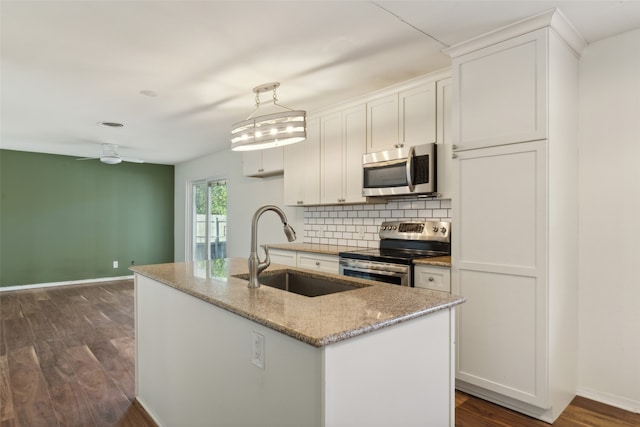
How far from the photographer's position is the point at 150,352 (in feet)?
7.54

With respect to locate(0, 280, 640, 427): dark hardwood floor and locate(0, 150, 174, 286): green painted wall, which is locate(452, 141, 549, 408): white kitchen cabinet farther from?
locate(0, 150, 174, 286): green painted wall

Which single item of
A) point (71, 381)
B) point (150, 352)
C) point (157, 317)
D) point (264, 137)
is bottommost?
point (71, 381)

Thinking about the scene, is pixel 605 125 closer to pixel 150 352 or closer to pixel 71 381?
pixel 150 352

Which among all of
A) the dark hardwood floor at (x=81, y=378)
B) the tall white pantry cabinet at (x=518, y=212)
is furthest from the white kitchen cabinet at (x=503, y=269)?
the dark hardwood floor at (x=81, y=378)

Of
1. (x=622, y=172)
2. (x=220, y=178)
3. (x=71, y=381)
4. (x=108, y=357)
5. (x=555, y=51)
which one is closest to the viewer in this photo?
(x=555, y=51)

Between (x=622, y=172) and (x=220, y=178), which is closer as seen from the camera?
(x=622, y=172)

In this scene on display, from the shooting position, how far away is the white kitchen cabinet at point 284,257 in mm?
4004

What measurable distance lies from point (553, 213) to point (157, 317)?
241 centimetres

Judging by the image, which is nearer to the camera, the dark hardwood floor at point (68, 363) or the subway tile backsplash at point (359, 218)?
the dark hardwood floor at point (68, 363)

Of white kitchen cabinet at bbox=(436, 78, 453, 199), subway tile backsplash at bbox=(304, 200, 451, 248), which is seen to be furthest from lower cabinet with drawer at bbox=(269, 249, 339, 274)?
white kitchen cabinet at bbox=(436, 78, 453, 199)

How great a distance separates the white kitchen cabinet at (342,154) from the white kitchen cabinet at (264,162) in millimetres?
810

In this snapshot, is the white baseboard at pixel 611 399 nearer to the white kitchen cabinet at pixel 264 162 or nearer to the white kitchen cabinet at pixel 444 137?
the white kitchen cabinet at pixel 444 137

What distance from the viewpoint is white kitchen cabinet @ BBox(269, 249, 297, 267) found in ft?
13.1

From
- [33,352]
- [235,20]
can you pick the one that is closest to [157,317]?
[235,20]
